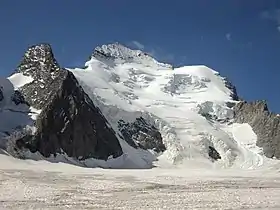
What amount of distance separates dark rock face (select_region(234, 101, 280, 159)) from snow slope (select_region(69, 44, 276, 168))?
1754 millimetres

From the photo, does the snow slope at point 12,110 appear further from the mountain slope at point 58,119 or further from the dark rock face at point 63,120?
the dark rock face at point 63,120

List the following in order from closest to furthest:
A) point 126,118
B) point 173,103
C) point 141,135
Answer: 1. point 141,135
2. point 126,118
3. point 173,103

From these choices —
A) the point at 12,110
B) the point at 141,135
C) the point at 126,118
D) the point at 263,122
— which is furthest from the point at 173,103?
the point at 12,110

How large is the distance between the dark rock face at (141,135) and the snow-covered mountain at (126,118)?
0.53 ft

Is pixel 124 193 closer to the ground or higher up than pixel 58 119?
closer to the ground

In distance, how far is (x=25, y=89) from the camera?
79.6 meters

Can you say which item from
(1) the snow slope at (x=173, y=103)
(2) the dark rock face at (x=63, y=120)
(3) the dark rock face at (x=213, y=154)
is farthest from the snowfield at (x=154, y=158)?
(2) the dark rock face at (x=63, y=120)

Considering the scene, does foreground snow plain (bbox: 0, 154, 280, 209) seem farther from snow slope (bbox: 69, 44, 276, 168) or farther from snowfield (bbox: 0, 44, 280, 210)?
snow slope (bbox: 69, 44, 276, 168)

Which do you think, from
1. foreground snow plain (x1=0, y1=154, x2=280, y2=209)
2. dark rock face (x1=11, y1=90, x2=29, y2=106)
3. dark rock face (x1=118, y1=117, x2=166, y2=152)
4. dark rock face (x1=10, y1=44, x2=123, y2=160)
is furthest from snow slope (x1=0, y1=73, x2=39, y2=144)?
foreground snow plain (x1=0, y1=154, x2=280, y2=209)

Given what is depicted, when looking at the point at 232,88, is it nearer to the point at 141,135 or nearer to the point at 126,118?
the point at 126,118

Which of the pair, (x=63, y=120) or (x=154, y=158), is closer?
(x=63, y=120)

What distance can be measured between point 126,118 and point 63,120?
17.8 meters

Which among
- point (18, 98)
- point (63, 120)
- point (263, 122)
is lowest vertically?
point (63, 120)

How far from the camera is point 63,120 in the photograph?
72.2 metres
